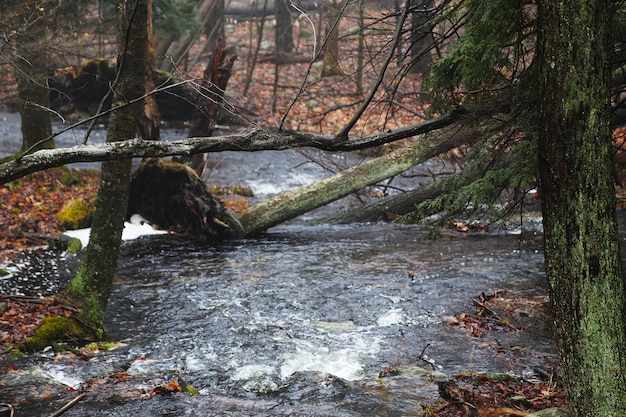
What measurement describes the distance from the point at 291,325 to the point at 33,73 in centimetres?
707

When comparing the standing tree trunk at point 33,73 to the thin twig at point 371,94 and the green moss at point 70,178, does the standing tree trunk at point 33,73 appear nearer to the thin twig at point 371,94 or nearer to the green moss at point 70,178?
the green moss at point 70,178

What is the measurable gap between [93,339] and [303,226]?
7.13 m

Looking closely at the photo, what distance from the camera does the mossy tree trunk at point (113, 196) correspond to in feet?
25.0

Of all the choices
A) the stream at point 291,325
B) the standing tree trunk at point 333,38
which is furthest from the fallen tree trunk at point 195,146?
the stream at point 291,325

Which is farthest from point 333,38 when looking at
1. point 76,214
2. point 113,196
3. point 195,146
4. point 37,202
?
point 37,202

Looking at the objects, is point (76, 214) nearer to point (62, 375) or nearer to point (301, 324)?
point (301, 324)

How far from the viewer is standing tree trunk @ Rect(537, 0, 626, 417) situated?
3.97m

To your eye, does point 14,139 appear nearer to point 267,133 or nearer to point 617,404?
point 267,133

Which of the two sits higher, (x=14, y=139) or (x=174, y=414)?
(x=14, y=139)

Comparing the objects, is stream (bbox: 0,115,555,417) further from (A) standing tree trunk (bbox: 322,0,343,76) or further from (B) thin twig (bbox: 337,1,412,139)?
(A) standing tree trunk (bbox: 322,0,343,76)

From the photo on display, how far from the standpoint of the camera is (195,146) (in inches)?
198

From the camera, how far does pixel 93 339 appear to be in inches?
303

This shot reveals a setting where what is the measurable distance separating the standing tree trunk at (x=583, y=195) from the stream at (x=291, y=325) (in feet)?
5.56

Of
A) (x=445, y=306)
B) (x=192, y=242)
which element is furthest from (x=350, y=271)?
(x=192, y=242)
